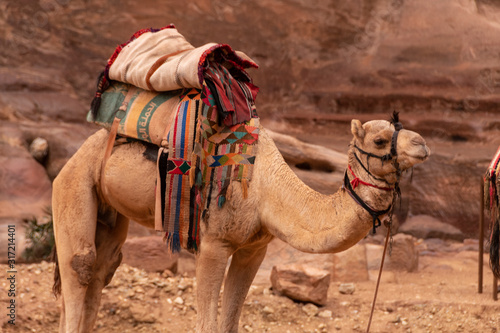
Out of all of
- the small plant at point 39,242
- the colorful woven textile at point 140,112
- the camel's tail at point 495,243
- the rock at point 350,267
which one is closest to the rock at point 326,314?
the rock at point 350,267

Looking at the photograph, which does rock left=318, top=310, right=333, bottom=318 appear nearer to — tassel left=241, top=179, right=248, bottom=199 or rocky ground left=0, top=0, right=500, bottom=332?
tassel left=241, top=179, right=248, bottom=199

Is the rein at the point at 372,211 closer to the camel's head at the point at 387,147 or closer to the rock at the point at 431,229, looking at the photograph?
the camel's head at the point at 387,147

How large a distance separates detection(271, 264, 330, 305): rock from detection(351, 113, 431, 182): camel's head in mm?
2948

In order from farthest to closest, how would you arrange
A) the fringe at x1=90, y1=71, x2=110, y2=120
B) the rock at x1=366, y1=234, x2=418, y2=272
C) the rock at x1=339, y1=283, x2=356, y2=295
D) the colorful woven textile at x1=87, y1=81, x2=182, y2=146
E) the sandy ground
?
the rock at x1=366, y1=234, x2=418, y2=272 → the rock at x1=339, y1=283, x2=356, y2=295 → the sandy ground → the fringe at x1=90, y1=71, x2=110, y2=120 → the colorful woven textile at x1=87, y1=81, x2=182, y2=146

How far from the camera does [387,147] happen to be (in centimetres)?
368

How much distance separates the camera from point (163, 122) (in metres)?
4.39

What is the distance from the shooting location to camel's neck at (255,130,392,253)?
3.75 m

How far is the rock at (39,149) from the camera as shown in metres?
9.51

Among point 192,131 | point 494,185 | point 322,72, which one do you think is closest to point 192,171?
point 192,131

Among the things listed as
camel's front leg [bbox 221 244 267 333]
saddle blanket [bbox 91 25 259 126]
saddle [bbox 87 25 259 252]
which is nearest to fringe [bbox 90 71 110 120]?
saddle blanket [bbox 91 25 259 126]

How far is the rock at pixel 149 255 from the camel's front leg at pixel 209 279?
324cm

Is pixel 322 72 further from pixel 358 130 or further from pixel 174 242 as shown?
pixel 358 130

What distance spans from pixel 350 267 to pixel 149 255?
8.05ft

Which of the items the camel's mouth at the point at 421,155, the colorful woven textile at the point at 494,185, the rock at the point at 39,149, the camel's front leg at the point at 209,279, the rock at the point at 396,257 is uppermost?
the camel's mouth at the point at 421,155
